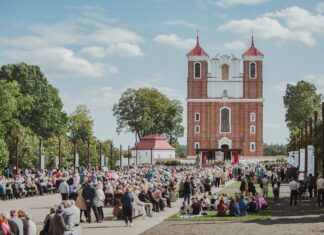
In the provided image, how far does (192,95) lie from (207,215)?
79.1m

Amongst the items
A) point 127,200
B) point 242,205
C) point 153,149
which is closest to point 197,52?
point 153,149

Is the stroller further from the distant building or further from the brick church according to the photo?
the brick church

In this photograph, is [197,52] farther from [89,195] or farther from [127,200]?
[127,200]

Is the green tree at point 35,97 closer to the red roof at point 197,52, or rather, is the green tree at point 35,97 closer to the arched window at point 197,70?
the arched window at point 197,70

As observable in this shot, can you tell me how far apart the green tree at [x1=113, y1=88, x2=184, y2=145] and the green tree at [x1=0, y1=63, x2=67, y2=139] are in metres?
34.1

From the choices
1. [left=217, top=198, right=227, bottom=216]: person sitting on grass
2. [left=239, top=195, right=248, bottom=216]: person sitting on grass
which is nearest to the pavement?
[left=217, top=198, right=227, bottom=216]: person sitting on grass

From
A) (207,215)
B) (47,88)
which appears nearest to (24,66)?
(47,88)

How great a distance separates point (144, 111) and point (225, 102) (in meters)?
12.0

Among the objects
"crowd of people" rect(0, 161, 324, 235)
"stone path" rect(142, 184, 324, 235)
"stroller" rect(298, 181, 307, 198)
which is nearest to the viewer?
"crowd of people" rect(0, 161, 324, 235)

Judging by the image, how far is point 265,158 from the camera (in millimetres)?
97688

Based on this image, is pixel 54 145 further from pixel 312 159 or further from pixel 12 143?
pixel 312 159

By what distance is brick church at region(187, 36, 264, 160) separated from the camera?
103 m

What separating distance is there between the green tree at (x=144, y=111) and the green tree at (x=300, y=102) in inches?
707

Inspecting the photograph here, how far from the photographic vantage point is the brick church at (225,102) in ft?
337
